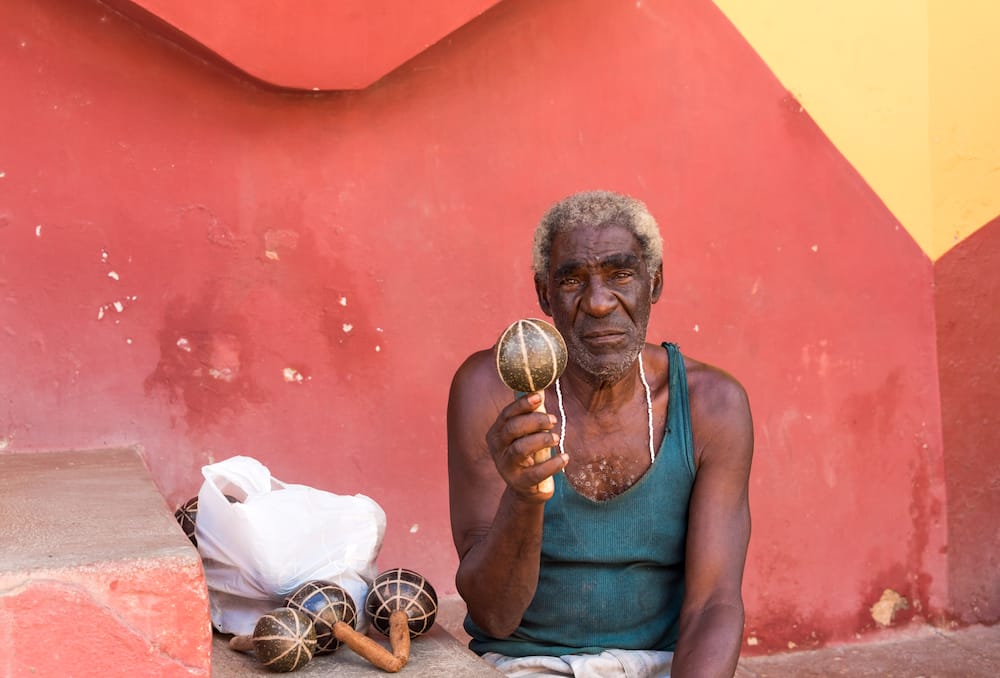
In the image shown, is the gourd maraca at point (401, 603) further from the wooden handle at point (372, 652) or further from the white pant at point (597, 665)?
the white pant at point (597, 665)

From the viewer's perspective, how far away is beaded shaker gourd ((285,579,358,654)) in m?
2.45

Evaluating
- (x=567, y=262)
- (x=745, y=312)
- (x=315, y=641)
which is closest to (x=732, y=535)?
(x=567, y=262)

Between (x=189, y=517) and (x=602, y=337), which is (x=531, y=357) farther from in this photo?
(x=189, y=517)

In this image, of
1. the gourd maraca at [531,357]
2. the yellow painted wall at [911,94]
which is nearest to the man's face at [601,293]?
the gourd maraca at [531,357]

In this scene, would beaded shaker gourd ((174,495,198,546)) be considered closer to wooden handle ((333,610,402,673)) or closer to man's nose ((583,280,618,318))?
wooden handle ((333,610,402,673))

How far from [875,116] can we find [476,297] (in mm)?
1851

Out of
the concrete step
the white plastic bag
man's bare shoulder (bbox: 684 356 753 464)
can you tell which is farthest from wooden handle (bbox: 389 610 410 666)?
man's bare shoulder (bbox: 684 356 753 464)

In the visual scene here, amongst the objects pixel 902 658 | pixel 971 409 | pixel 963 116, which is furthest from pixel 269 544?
A: pixel 963 116

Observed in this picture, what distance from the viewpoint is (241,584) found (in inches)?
105

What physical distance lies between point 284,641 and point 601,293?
1.03 metres

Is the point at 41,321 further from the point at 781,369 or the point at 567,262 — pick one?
the point at 781,369

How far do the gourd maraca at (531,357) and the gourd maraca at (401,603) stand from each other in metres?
0.57

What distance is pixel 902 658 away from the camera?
15.7 ft

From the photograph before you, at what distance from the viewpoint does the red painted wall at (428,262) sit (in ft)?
12.4
